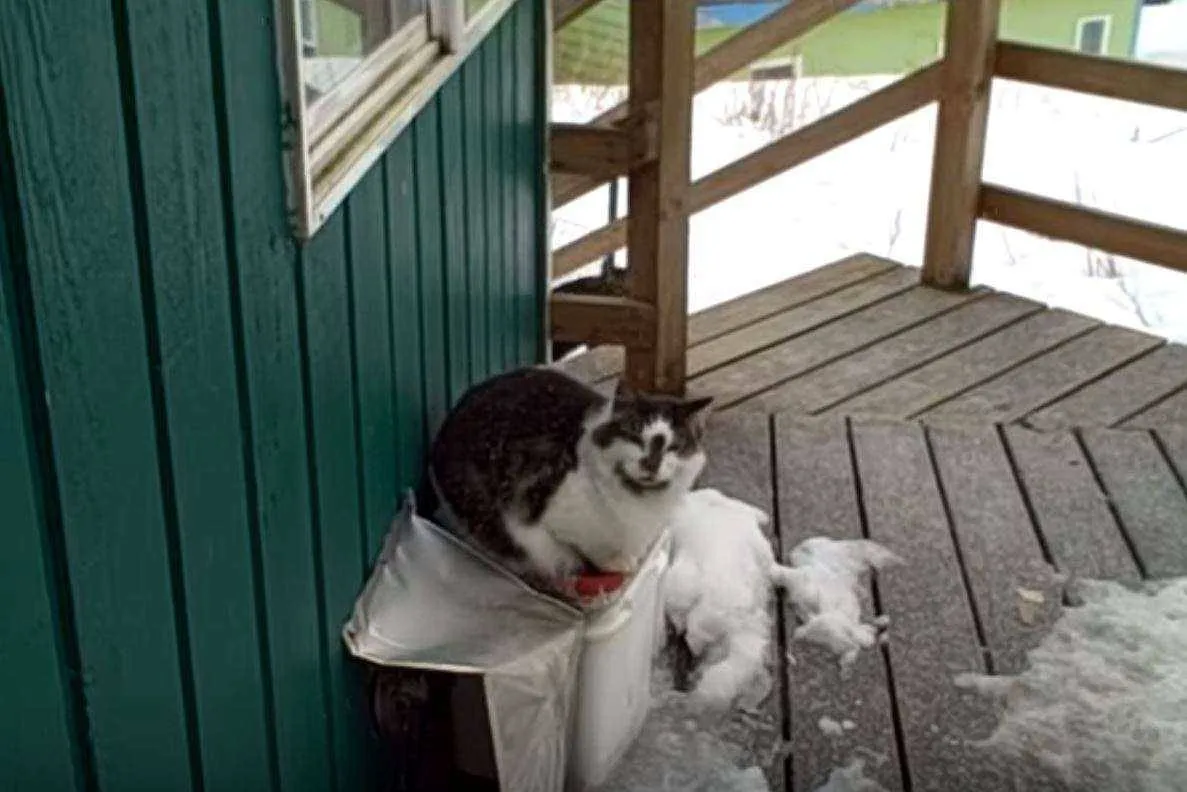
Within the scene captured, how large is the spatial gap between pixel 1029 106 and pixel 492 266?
6.79 m

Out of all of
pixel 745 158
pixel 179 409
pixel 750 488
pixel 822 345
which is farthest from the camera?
pixel 745 158

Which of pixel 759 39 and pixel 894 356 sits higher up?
pixel 759 39

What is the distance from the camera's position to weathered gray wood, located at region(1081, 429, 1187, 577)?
3.14 meters

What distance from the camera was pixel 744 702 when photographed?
8.58 feet

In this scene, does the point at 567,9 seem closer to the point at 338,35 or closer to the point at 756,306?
the point at 756,306

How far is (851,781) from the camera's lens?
95.0 inches

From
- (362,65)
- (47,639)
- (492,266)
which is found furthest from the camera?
(492,266)

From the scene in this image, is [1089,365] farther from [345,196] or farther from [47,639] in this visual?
[47,639]

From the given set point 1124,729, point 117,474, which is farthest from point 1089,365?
point 117,474

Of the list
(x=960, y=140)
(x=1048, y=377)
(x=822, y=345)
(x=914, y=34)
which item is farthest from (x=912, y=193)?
(x=1048, y=377)

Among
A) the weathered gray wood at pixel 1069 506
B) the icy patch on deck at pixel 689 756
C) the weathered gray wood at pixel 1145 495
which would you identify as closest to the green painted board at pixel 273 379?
the icy patch on deck at pixel 689 756

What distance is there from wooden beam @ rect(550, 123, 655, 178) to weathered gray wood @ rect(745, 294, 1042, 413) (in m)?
0.77

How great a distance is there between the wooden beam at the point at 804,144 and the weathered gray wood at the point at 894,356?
652 millimetres

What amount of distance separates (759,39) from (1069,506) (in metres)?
1.86
